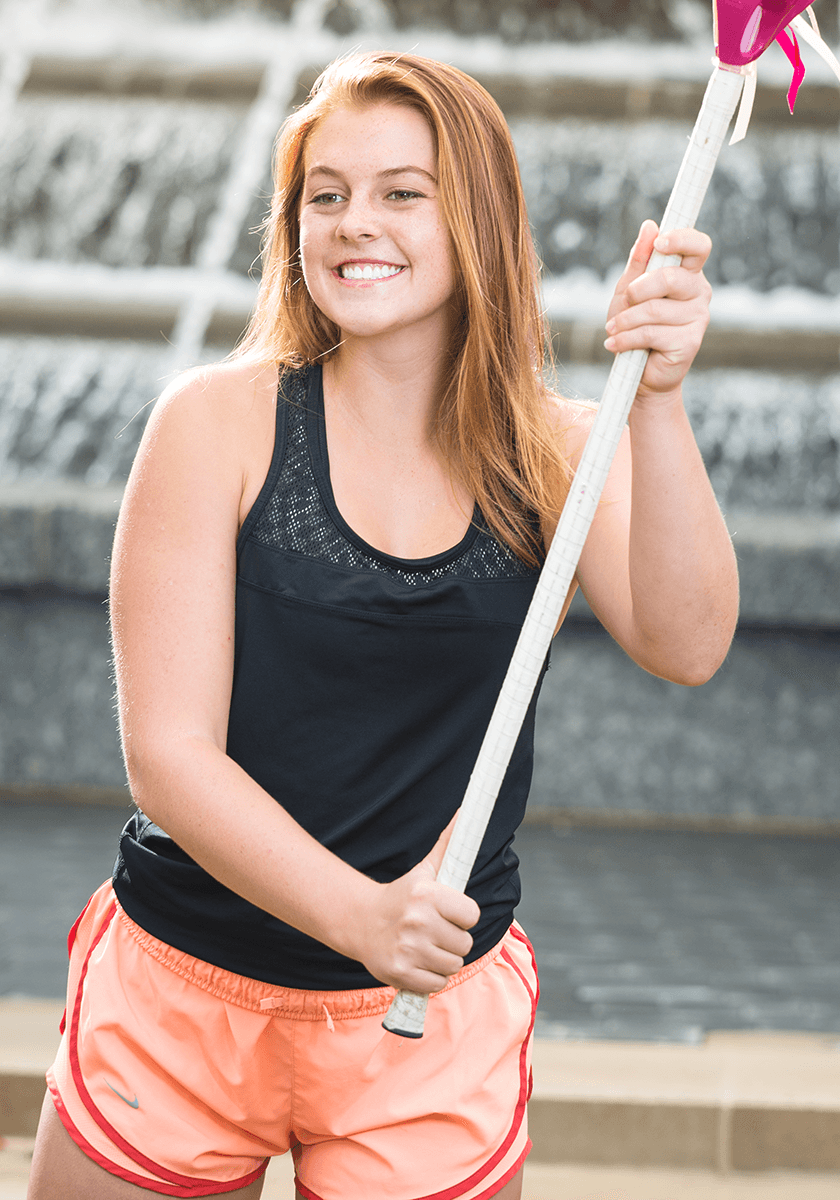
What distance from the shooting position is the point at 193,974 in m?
1.43

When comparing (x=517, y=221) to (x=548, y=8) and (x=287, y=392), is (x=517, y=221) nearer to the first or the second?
(x=287, y=392)

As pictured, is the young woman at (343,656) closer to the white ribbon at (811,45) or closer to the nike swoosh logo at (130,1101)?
the nike swoosh logo at (130,1101)

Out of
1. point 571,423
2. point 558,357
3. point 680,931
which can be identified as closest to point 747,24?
point 571,423

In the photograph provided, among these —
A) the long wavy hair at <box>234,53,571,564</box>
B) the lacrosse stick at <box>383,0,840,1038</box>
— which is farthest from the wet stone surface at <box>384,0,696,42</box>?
the lacrosse stick at <box>383,0,840,1038</box>

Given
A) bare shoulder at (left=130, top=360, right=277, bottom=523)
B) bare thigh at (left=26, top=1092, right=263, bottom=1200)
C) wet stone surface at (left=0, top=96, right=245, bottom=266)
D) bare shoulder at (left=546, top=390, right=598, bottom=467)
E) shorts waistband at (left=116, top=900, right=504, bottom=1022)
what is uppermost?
wet stone surface at (left=0, top=96, right=245, bottom=266)

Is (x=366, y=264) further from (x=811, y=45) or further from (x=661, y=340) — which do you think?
(x=811, y=45)

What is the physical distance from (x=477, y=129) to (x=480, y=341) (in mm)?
206

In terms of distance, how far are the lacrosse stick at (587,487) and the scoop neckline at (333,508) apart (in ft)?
0.60

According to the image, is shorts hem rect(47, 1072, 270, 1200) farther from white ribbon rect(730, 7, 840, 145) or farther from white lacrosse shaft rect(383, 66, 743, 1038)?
white ribbon rect(730, 7, 840, 145)

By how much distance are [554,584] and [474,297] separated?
1.17ft

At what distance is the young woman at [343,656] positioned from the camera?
136 centimetres

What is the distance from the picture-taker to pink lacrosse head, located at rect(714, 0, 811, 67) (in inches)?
46.8

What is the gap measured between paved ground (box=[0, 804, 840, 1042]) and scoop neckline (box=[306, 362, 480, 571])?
1734mm

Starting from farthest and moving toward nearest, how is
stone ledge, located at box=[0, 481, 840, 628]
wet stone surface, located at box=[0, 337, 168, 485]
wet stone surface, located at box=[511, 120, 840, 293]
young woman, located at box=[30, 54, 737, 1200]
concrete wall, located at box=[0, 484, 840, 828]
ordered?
1. wet stone surface, located at box=[511, 120, 840, 293]
2. wet stone surface, located at box=[0, 337, 168, 485]
3. concrete wall, located at box=[0, 484, 840, 828]
4. stone ledge, located at box=[0, 481, 840, 628]
5. young woman, located at box=[30, 54, 737, 1200]
